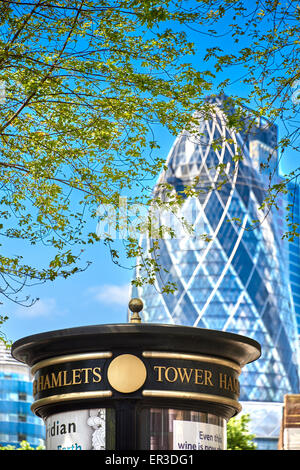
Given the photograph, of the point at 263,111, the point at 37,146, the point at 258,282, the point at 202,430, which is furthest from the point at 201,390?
the point at 258,282

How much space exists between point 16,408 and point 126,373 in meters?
107

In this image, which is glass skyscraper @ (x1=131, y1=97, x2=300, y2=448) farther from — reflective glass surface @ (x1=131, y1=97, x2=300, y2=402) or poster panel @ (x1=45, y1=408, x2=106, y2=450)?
poster panel @ (x1=45, y1=408, x2=106, y2=450)

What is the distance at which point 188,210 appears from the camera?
432ft

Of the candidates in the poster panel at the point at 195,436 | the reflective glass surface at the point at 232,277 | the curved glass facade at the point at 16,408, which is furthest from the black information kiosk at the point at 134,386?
the reflective glass surface at the point at 232,277

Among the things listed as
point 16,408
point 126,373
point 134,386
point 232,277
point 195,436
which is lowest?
point 195,436

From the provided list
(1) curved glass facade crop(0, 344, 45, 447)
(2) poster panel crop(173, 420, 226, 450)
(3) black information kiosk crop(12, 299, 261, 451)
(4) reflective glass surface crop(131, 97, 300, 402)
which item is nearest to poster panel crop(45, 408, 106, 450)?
(3) black information kiosk crop(12, 299, 261, 451)

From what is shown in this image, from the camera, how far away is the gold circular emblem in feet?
24.6

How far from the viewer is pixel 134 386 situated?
7484 millimetres

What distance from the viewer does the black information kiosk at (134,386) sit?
7477mm

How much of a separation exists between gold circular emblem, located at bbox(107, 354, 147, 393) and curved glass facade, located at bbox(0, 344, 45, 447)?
102682mm

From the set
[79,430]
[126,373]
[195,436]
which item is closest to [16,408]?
[79,430]

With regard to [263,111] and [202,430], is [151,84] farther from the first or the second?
[202,430]

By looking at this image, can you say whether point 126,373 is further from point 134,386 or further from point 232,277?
point 232,277

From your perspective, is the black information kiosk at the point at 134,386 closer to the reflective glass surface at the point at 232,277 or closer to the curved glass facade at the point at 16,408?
the curved glass facade at the point at 16,408
